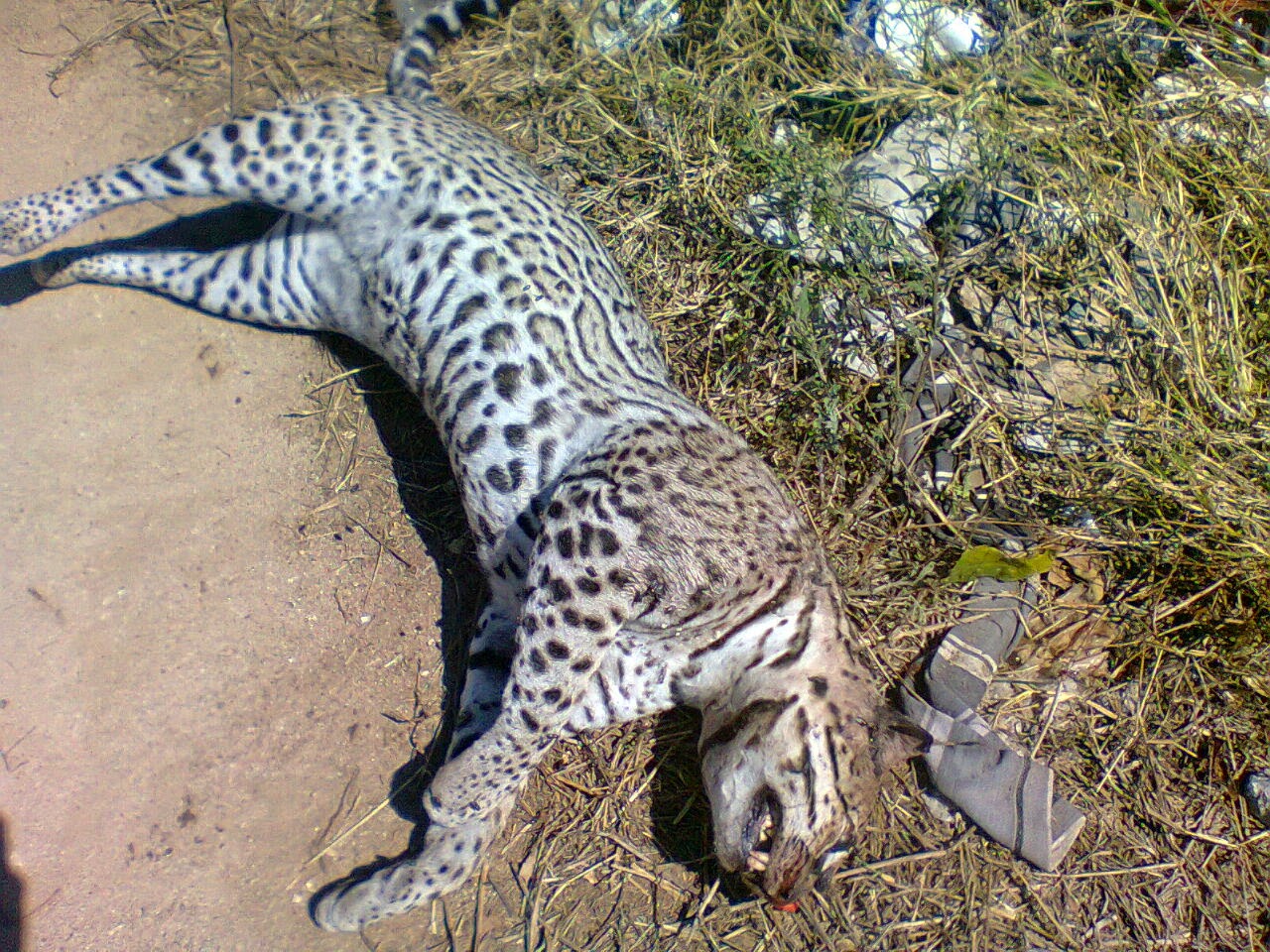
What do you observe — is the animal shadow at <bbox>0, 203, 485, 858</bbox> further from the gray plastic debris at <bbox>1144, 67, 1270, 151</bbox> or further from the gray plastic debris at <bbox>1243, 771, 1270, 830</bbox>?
the gray plastic debris at <bbox>1144, 67, 1270, 151</bbox>

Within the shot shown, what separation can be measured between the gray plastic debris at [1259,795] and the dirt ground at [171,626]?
3.35 m

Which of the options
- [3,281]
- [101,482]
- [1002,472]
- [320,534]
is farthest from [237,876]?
[1002,472]

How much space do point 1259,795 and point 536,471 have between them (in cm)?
317

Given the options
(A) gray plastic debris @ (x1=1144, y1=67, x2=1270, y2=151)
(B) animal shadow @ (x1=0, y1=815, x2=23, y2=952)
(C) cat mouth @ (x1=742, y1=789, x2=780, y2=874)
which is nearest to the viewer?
(C) cat mouth @ (x1=742, y1=789, x2=780, y2=874)

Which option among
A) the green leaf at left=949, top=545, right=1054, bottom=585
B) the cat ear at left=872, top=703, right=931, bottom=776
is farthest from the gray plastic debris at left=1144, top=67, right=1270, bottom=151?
the cat ear at left=872, top=703, right=931, bottom=776

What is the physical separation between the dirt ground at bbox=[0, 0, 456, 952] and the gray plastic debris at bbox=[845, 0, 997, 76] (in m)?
3.35

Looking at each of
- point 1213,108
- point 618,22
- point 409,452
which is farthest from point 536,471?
point 1213,108

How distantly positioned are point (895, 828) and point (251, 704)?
270 centimetres

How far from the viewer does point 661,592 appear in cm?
332

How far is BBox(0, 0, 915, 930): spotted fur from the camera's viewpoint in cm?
320

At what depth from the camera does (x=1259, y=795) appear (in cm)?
374

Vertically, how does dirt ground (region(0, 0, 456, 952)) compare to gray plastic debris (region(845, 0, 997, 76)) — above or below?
below

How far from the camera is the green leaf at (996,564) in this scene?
3.96m

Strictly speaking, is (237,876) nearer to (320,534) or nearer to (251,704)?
(251,704)
